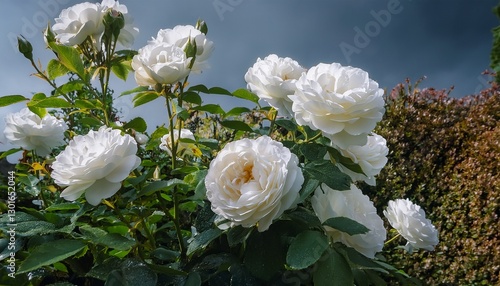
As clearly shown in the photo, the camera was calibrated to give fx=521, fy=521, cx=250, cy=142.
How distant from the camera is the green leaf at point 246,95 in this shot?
1.55m

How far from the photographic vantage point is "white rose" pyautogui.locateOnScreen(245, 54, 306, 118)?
4.36 feet

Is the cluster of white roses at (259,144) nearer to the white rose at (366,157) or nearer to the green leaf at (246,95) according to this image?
the white rose at (366,157)

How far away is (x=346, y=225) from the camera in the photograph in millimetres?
1111

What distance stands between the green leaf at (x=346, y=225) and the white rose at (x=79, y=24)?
2.62ft

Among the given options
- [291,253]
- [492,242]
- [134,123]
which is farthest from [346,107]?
[492,242]

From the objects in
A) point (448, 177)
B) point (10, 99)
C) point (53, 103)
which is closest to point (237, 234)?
point (53, 103)

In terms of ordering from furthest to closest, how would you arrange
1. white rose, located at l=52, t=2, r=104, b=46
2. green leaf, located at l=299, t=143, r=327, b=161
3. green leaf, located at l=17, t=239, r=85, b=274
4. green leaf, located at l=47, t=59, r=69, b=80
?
green leaf, located at l=47, t=59, r=69, b=80 < white rose, located at l=52, t=2, r=104, b=46 < green leaf, located at l=299, t=143, r=327, b=161 < green leaf, located at l=17, t=239, r=85, b=274

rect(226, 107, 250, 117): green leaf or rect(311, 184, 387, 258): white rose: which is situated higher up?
rect(226, 107, 250, 117): green leaf

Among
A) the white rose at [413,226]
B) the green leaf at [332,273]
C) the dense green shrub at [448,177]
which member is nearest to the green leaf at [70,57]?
the green leaf at [332,273]

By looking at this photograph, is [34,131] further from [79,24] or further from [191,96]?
[191,96]

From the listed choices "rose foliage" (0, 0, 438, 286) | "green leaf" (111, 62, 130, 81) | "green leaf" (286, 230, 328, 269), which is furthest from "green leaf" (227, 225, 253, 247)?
"green leaf" (111, 62, 130, 81)

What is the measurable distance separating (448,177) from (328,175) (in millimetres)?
2994

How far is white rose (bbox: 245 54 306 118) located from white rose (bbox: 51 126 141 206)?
1.25 ft

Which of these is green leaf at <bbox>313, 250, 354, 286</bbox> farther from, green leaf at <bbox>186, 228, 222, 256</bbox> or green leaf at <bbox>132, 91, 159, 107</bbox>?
green leaf at <bbox>132, 91, 159, 107</bbox>
